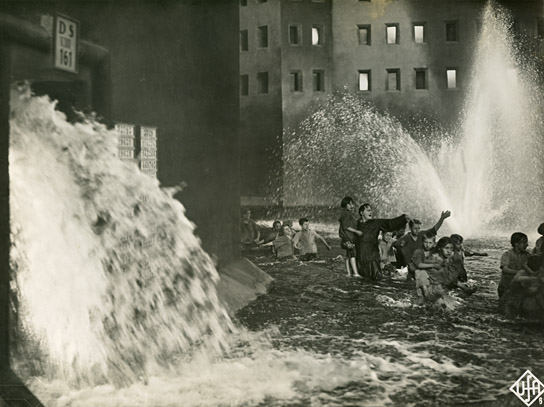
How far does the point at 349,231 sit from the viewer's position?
5.38 m

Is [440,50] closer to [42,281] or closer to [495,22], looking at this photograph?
[495,22]

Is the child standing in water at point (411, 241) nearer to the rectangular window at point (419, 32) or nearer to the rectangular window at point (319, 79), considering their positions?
the rectangular window at point (319, 79)

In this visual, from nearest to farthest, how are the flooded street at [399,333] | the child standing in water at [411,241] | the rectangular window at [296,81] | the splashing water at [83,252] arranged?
the flooded street at [399,333]
the splashing water at [83,252]
the child standing in water at [411,241]
the rectangular window at [296,81]

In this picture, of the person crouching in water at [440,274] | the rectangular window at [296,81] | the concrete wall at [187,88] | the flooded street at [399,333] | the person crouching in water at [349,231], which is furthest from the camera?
the rectangular window at [296,81]

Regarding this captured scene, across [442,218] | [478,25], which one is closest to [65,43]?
[442,218]

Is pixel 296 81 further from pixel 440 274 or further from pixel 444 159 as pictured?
pixel 440 274

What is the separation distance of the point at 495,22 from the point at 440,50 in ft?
2.25

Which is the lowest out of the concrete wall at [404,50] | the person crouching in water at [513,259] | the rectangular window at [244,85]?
the person crouching in water at [513,259]

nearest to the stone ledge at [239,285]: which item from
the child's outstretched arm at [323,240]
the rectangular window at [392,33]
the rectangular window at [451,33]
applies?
the child's outstretched arm at [323,240]

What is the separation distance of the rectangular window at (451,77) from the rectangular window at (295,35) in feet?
4.84

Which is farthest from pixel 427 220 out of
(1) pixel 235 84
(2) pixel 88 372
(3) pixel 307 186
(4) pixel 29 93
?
(4) pixel 29 93

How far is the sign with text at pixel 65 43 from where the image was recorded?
4.46m

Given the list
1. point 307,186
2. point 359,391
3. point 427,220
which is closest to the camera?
point 359,391

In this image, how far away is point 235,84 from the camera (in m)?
5.41
